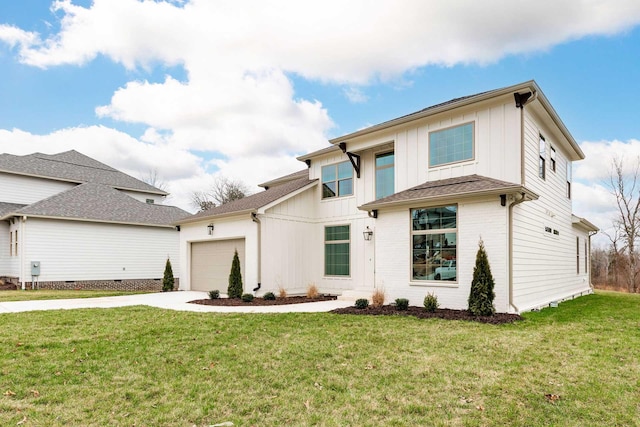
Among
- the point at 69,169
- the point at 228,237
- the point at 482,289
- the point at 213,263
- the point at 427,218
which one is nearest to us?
the point at 482,289

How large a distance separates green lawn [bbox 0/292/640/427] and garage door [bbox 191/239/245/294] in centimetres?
658

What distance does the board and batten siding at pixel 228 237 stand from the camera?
42.3 feet

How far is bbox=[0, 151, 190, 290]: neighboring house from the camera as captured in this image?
1731 centimetres

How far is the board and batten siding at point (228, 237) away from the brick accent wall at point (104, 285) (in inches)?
78.9

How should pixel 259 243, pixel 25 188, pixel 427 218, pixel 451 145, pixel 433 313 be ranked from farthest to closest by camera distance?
pixel 25 188
pixel 259 243
pixel 451 145
pixel 427 218
pixel 433 313

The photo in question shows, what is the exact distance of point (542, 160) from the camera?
1120 cm

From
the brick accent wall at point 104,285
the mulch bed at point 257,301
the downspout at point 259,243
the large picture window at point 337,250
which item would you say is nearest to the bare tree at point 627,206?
the large picture window at point 337,250

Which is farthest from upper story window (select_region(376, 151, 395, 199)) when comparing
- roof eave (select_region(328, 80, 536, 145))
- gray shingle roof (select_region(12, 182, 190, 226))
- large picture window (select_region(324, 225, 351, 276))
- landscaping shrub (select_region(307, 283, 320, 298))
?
gray shingle roof (select_region(12, 182, 190, 226))

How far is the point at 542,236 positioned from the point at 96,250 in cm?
1905

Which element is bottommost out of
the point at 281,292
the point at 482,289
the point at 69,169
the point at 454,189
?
the point at 281,292

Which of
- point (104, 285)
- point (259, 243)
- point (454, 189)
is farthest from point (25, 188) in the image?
point (454, 189)

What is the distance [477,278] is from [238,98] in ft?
63.3

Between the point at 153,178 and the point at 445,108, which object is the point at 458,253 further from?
the point at 153,178

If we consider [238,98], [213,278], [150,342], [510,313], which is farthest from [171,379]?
[238,98]
